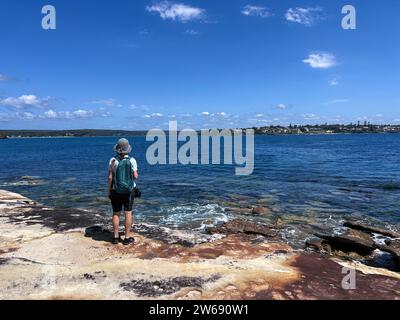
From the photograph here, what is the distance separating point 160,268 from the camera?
793cm

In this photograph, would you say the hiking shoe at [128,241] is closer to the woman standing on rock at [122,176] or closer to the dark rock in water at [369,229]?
the woman standing on rock at [122,176]

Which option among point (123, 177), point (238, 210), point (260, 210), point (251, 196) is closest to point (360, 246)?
point (260, 210)

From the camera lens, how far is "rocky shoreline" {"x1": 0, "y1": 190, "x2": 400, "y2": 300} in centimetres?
676

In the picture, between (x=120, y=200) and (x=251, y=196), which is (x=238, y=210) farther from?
(x=120, y=200)

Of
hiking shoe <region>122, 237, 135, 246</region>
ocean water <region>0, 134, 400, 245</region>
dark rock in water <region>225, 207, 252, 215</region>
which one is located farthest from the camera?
dark rock in water <region>225, 207, 252, 215</region>

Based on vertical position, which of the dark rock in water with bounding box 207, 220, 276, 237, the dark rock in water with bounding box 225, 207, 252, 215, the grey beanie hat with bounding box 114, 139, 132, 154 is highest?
the grey beanie hat with bounding box 114, 139, 132, 154

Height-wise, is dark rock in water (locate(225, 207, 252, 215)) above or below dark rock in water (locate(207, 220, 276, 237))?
below

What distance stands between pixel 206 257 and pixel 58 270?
11.1ft

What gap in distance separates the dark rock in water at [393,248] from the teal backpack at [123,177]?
29.0 ft

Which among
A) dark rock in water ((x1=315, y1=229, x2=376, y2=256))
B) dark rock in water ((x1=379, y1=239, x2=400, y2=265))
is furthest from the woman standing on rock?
dark rock in water ((x1=379, y1=239, x2=400, y2=265))

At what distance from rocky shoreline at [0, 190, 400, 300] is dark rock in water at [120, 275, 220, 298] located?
2 centimetres

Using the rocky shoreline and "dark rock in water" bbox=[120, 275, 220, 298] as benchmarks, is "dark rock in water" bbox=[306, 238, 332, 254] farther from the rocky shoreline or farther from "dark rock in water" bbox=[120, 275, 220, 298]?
"dark rock in water" bbox=[120, 275, 220, 298]
